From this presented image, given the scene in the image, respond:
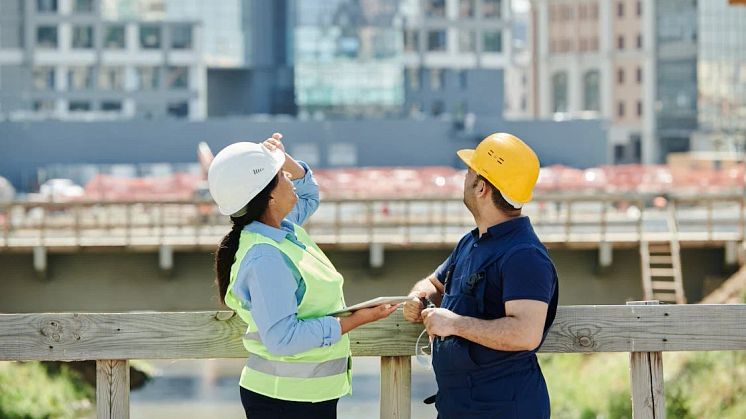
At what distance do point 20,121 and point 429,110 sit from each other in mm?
36460

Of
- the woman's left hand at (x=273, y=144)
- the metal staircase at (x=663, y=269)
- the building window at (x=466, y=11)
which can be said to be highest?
the building window at (x=466, y=11)

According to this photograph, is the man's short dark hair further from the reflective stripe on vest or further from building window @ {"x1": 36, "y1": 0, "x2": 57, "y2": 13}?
building window @ {"x1": 36, "y1": 0, "x2": 57, "y2": 13}

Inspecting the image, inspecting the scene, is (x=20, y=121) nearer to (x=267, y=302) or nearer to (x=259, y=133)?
(x=259, y=133)

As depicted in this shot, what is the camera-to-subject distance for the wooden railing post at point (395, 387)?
5418mm

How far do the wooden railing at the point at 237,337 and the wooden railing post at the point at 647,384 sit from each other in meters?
0.03

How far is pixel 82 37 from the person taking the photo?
100875 mm

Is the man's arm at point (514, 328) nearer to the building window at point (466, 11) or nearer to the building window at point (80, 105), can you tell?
the building window at point (80, 105)

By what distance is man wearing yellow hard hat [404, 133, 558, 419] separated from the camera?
473cm

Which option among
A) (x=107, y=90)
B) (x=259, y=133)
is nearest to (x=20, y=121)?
(x=259, y=133)

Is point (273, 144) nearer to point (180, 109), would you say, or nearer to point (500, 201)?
point (500, 201)

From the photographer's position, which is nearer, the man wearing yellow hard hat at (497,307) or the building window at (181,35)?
the man wearing yellow hard hat at (497,307)

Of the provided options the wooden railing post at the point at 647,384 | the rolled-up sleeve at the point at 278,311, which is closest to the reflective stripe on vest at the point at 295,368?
the rolled-up sleeve at the point at 278,311

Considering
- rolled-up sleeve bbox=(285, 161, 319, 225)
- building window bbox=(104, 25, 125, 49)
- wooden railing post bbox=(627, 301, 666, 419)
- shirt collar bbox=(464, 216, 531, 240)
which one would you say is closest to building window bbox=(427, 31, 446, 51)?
building window bbox=(104, 25, 125, 49)

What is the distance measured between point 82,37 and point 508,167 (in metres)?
98.6
